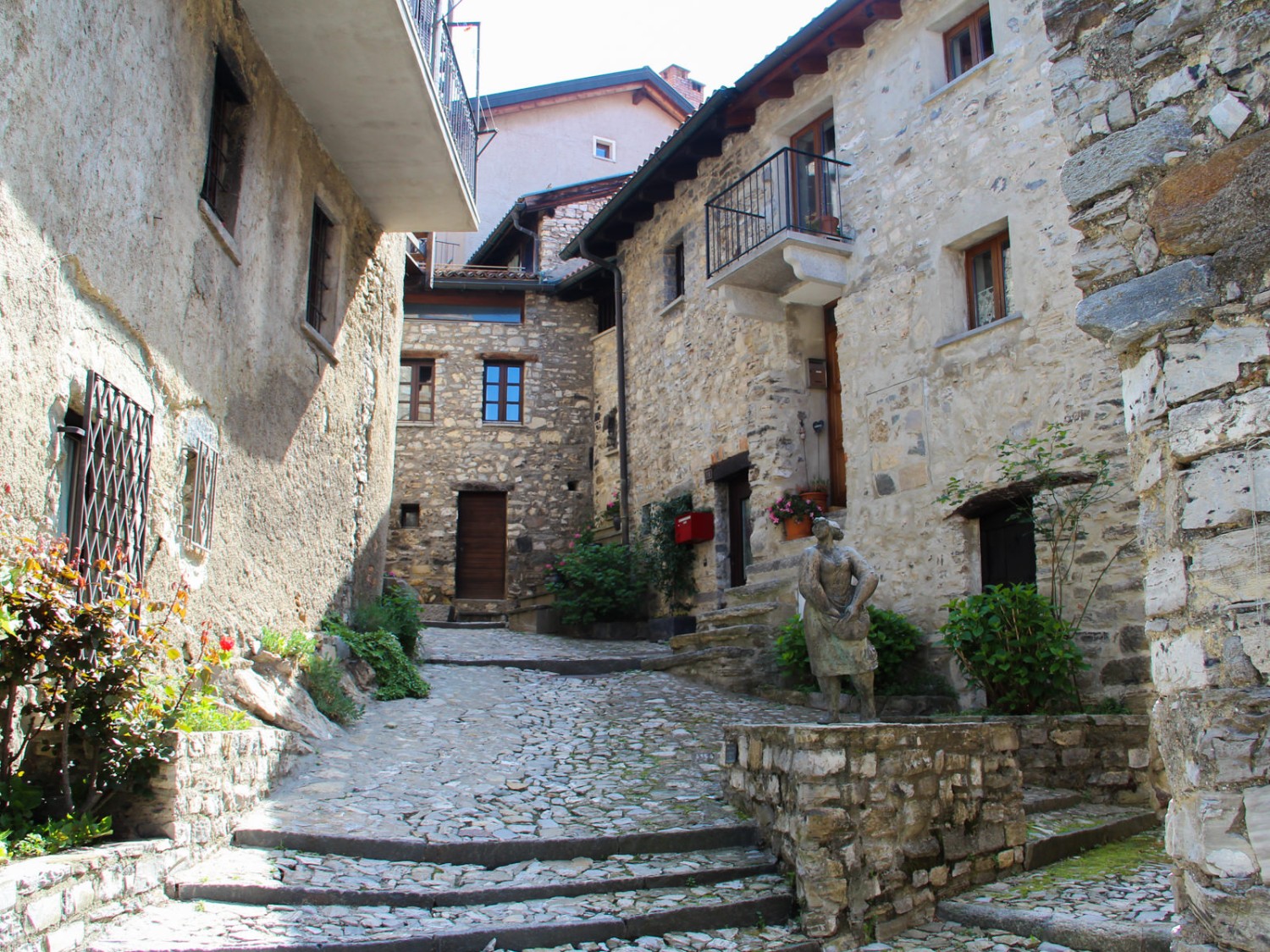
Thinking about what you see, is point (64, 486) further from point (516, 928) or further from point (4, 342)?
point (516, 928)

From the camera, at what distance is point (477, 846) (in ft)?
18.2

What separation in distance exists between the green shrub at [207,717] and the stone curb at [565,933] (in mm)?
1279

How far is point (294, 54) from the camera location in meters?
7.35

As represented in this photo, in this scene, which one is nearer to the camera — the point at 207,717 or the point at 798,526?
the point at 207,717

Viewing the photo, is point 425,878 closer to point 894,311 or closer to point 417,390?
point 894,311

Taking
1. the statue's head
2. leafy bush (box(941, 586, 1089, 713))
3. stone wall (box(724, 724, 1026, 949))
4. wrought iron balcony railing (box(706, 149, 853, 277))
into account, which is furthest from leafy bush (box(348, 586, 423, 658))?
leafy bush (box(941, 586, 1089, 713))

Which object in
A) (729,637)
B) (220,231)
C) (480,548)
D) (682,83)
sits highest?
(682,83)

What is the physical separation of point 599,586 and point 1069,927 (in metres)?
10.0

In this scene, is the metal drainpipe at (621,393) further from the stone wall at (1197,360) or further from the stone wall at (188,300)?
the stone wall at (1197,360)

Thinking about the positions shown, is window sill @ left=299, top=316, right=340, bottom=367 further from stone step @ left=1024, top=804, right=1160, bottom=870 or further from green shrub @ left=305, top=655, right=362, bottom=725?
stone step @ left=1024, top=804, right=1160, bottom=870

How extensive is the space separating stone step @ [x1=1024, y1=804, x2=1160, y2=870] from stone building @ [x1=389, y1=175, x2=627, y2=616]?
1125cm

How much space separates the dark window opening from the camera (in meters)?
8.88

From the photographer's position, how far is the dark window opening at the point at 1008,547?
8.88 metres

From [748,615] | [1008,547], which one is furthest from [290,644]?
[1008,547]
